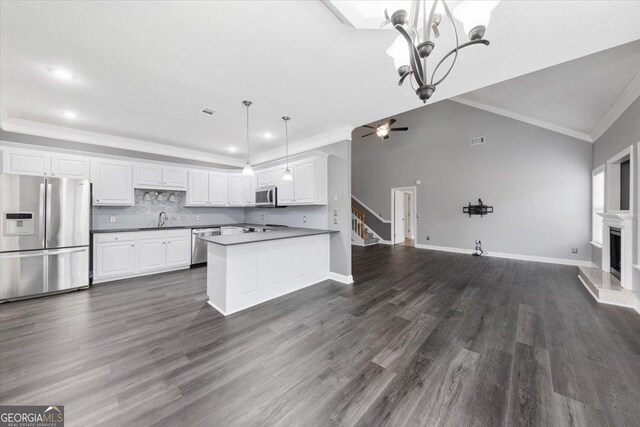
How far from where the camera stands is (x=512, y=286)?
386 centimetres

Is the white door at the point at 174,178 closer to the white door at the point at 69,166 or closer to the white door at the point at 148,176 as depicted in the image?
the white door at the point at 148,176

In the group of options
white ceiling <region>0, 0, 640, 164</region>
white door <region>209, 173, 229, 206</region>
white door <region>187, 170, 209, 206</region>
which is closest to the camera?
white ceiling <region>0, 0, 640, 164</region>

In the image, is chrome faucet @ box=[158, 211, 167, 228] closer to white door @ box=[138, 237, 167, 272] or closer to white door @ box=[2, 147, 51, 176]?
white door @ box=[138, 237, 167, 272]

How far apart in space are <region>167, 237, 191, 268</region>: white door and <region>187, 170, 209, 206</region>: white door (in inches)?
36.9

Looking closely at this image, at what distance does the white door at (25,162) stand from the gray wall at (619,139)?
8615mm

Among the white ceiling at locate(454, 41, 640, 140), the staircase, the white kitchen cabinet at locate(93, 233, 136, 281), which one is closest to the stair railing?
the staircase

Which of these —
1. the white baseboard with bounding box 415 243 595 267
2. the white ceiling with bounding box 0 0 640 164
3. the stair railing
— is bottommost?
the white baseboard with bounding box 415 243 595 267

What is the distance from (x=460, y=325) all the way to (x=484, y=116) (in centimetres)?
619

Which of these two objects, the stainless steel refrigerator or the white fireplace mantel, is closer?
the white fireplace mantel

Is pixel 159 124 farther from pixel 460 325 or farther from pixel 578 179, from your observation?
pixel 578 179

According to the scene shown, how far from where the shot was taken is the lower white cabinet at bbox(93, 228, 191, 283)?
161 inches

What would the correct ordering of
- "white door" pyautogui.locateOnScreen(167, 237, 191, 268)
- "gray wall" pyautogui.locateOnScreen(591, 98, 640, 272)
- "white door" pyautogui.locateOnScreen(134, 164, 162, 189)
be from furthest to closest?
"white door" pyautogui.locateOnScreen(167, 237, 191, 268) → "white door" pyautogui.locateOnScreen(134, 164, 162, 189) → "gray wall" pyautogui.locateOnScreen(591, 98, 640, 272)

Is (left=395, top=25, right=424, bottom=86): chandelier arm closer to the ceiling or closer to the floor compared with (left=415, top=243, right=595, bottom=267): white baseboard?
closer to the ceiling

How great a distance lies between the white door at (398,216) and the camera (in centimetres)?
834
